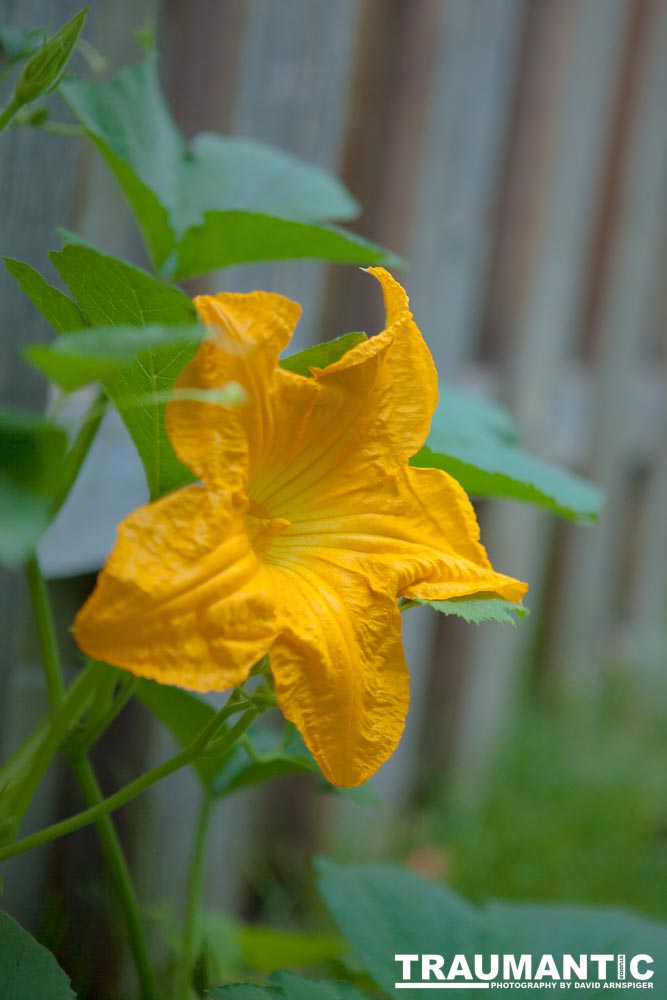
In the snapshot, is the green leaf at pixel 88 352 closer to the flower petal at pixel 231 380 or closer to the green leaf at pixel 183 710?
the flower petal at pixel 231 380

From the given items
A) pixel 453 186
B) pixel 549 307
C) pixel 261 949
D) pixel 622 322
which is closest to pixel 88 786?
pixel 261 949

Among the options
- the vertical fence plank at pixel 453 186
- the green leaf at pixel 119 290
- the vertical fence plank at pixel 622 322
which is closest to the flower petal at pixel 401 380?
the green leaf at pixel 119 290

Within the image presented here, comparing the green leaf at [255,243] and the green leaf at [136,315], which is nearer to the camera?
the green leaf at [136,315]

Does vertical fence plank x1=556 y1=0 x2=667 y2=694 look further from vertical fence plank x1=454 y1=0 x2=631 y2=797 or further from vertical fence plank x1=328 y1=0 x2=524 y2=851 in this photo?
vertical fence plank x1=328 y1=0 x2=524 y2=851

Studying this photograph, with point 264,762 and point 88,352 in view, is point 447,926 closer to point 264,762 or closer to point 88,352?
point 264,762

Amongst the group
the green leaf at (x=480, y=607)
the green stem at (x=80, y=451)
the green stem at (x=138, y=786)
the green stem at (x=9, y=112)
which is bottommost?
the green stem at (x=138, y=786)

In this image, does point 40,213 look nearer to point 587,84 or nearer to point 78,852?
point 78,852

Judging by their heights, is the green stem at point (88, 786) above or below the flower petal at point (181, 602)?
below
